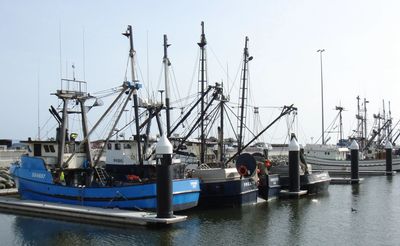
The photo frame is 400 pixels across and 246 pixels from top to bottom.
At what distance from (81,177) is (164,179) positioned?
8.67 m

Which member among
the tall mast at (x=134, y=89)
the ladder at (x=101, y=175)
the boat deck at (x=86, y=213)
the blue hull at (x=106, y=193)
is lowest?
the boat deck at (x=86, y=213)

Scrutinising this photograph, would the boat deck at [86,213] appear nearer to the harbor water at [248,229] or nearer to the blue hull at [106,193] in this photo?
the harbor water at [248,229]

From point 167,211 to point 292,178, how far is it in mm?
12914

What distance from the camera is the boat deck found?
1969 cm

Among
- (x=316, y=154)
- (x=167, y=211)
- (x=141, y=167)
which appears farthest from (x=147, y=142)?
(x=316, y=154)

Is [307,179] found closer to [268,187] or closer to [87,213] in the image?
[268,187]

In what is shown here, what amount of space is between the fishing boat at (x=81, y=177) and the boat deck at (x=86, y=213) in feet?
2.27

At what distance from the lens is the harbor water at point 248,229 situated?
1847 cm

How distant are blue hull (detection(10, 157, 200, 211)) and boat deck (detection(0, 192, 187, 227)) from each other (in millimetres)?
582

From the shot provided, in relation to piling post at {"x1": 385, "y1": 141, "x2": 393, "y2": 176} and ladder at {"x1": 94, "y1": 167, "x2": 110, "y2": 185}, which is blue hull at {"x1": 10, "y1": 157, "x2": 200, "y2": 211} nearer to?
ladder at {"x1": 94, "y1": 167, "x2": 110, "y2": 185}

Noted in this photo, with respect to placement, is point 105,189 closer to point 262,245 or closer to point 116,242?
point 116,242

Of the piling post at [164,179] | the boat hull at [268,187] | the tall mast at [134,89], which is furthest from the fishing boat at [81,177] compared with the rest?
the boat hull at [268,187]

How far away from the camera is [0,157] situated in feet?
171

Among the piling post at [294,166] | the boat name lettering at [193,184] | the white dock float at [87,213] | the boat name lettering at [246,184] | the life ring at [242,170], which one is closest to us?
the white dock float at [87,213]
